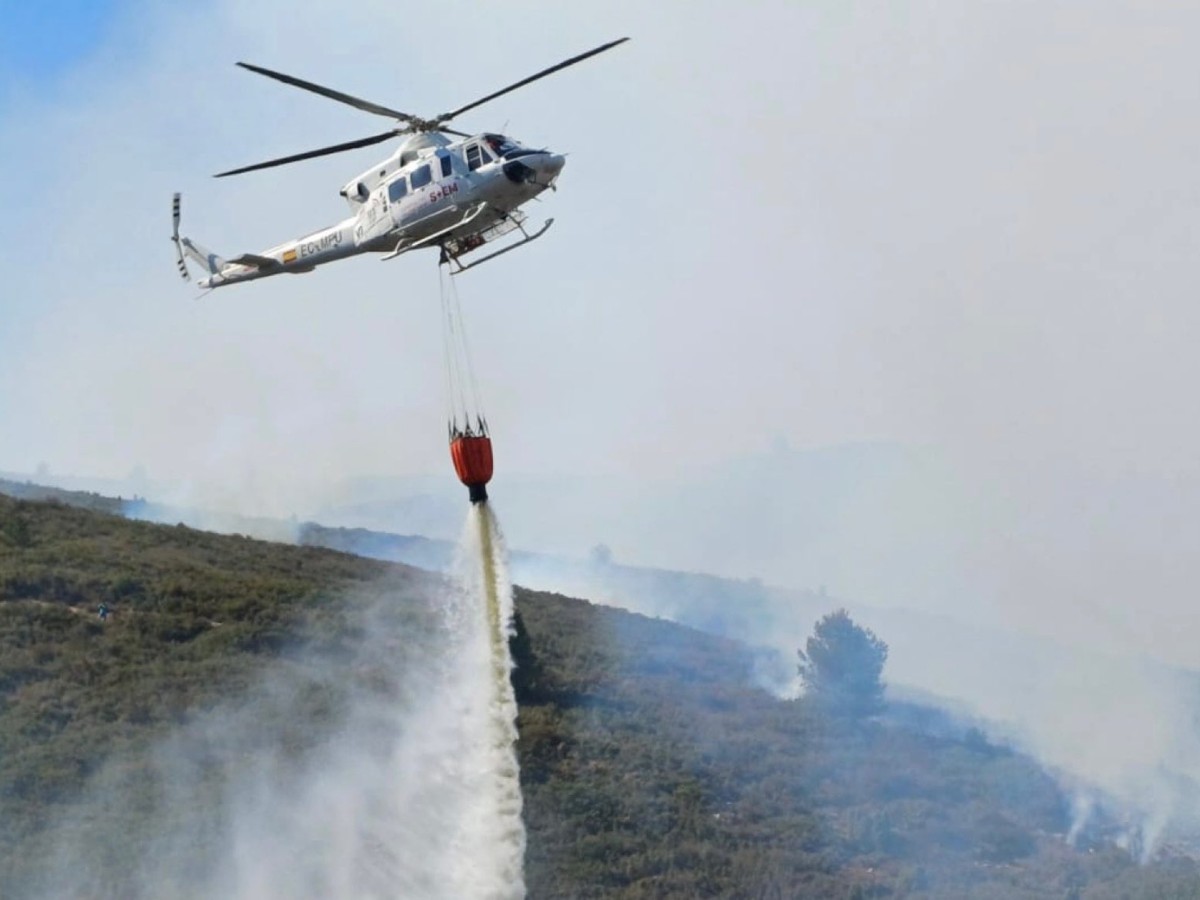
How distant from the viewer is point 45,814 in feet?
120

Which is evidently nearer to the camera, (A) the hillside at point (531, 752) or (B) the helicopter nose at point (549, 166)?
(B) the helicopter nose at point (549, 166)

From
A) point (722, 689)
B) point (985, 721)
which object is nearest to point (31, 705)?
point (722, 689)

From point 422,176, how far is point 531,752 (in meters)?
18.7

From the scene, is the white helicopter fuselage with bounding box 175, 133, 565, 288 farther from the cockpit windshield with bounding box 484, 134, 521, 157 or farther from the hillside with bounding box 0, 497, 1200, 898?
the hillside with bounding box 0, 497, 1200, 898

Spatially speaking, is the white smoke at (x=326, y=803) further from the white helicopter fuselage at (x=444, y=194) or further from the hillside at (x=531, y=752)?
the white helicopter fuselage at (x=444, y=194)

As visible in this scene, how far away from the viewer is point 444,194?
109 ft

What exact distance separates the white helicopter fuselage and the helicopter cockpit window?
22 millimetres

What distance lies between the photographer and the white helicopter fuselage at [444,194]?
3291 centimetres

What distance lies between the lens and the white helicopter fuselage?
1296 inches

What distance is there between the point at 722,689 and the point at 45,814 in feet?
95.0

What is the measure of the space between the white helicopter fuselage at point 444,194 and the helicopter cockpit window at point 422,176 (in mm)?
22

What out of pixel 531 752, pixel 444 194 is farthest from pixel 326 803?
pixel 444 194

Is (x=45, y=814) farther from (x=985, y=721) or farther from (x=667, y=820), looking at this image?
(x=985, y=721)

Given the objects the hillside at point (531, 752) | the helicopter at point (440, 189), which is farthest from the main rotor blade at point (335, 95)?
the hillside at point (531, 752)
